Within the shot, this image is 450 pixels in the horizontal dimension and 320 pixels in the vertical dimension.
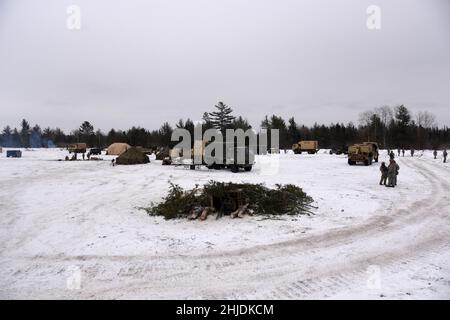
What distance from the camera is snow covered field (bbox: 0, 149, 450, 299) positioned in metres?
5.42

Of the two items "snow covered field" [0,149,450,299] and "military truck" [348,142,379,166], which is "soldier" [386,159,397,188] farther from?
"military truck" [348,142,379,166]

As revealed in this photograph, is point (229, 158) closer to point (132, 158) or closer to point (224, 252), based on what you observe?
point (132, 158)

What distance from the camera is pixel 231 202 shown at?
10.5m

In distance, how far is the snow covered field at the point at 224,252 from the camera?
542cm

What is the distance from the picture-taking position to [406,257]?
686 centimetres

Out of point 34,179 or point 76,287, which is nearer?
point 76,287

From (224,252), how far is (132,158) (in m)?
25.9

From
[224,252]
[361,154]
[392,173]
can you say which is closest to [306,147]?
[361,154]

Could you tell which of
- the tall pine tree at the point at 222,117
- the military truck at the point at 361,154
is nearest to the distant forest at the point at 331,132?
the tall pine tree at the point at 222,117

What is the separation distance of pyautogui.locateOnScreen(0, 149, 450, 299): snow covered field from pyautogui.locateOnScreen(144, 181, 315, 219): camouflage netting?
53 centimetres
